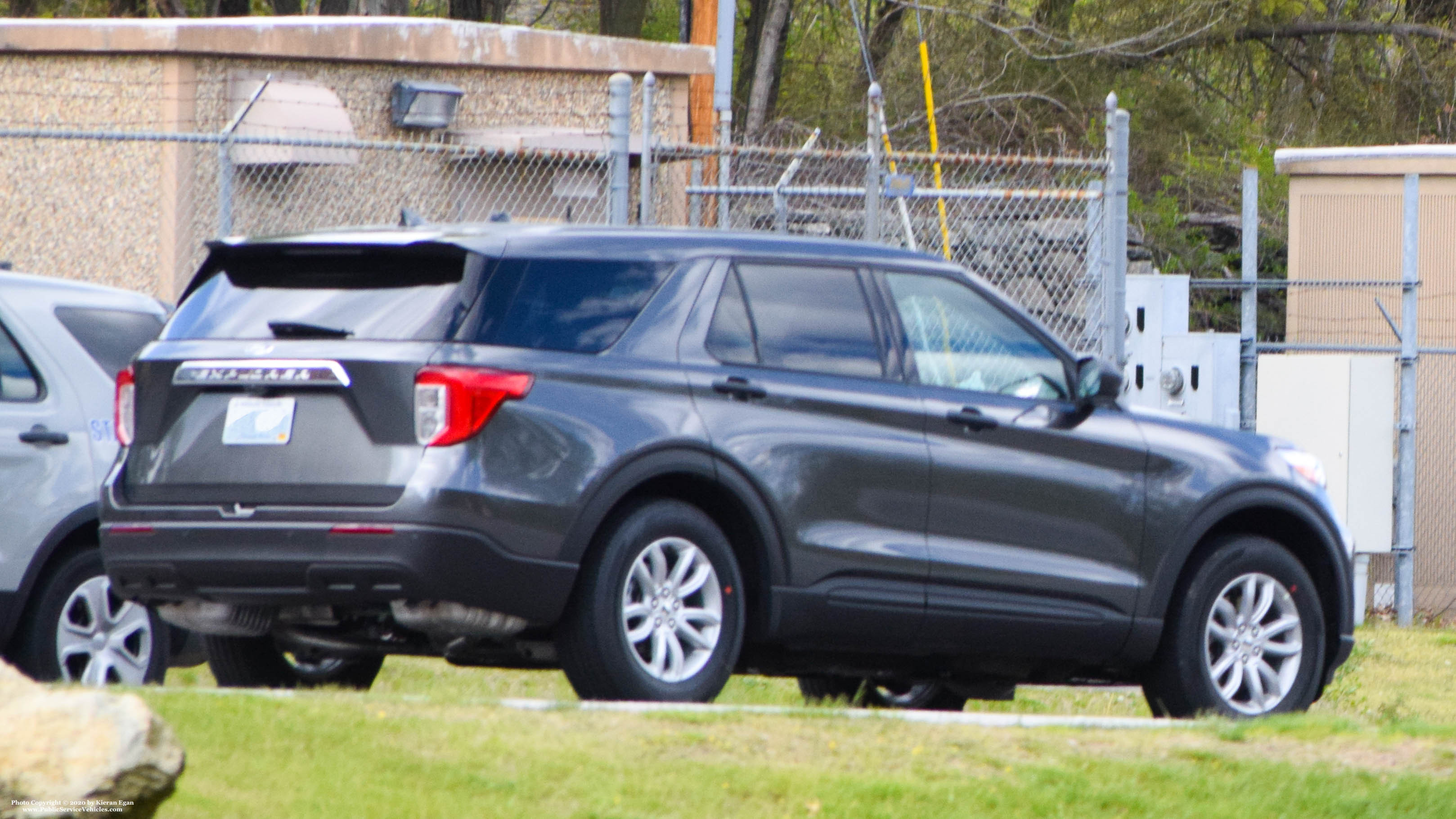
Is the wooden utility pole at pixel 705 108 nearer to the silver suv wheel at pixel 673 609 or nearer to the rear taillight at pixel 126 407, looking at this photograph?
the rear taillight at pixel 126 407

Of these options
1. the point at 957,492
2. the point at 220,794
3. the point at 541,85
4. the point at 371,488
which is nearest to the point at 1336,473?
the point at 541,85

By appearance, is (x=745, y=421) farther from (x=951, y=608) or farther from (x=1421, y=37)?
(x=1421, y=37)

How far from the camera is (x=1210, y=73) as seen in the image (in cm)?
2769

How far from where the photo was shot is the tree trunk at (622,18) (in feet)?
74.0

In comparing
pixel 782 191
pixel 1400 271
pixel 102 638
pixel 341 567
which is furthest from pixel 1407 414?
pixel 341 567

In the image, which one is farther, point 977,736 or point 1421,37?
point 1421,37

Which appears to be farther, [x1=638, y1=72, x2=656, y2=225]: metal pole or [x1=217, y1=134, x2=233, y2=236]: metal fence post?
[x1=638, y1=72, x2=656, y2=225]: metal pole

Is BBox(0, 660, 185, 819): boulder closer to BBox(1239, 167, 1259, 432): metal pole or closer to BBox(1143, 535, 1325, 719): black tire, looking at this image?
BBox(1143, 535, 1325, 719): black tire

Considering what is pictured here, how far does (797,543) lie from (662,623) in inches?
20.8

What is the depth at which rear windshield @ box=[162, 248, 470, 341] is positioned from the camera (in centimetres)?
664

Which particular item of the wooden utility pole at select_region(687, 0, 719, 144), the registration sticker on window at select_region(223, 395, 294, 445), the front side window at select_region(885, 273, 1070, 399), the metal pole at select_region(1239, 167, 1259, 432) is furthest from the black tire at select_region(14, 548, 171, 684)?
the metal pole at select_region(1239, 167, 1259, 432)

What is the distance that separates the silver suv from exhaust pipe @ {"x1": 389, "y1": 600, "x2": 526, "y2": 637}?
1.81 m

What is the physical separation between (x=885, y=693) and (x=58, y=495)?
3302mm

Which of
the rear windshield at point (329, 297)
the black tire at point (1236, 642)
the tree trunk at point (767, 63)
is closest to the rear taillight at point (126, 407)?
the rear windshield at point (329, 297)
